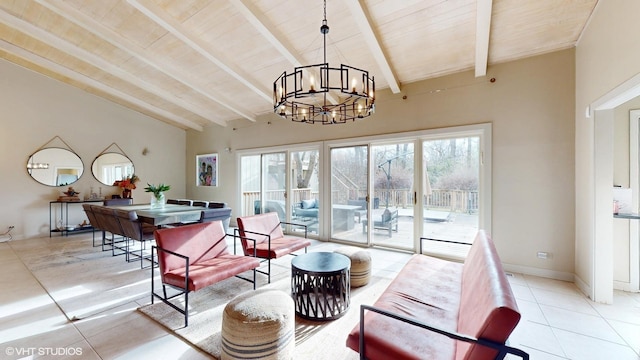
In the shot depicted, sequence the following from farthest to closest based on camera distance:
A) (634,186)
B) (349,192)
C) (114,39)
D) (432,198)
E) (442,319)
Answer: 1. (349,192)
2. (432,198)
3. (114,39)
4. (634,186)
5. (442,319)

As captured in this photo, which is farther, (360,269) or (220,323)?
(360,269)

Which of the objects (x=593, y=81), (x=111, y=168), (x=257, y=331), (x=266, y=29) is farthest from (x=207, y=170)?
(x=593, y=81)

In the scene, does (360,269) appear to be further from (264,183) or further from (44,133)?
(44,133)

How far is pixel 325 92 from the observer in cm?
226

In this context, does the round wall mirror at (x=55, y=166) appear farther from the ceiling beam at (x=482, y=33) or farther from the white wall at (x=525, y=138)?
the ceiling beam at (x=482, y=33)

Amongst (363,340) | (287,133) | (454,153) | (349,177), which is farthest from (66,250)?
(454,153)

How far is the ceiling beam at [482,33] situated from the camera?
9.33 ft

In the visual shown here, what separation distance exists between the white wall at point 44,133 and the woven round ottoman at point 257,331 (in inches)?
279

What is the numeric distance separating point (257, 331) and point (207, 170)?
7058mm

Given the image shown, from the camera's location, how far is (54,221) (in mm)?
6320

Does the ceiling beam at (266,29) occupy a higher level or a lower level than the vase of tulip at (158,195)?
higher

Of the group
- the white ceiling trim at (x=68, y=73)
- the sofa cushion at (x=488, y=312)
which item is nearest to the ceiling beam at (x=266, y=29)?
the sofa cushion at (x=488, y=312)

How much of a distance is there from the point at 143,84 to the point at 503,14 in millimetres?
6290

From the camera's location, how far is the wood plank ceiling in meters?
3.17
